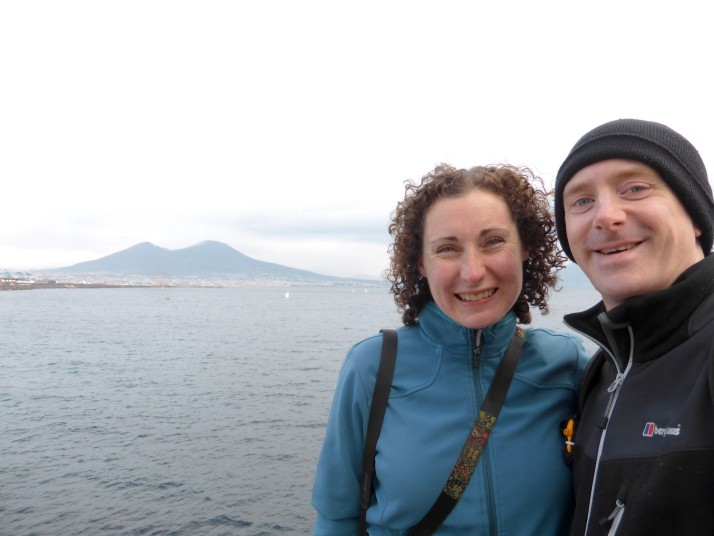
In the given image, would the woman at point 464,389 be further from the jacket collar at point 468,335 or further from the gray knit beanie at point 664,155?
the gray knit beanie at point 664,155

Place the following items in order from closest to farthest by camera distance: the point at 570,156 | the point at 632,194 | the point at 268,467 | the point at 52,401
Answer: the point at 632,194, the point at 570,156, the point at 268,467, the point at 52,401

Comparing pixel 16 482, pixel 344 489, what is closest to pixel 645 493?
pixel 344 489

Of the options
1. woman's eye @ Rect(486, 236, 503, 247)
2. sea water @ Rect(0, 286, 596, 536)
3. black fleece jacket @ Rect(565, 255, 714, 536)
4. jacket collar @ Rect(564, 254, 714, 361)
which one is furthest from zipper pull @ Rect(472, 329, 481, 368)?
sea water @ Rect(0, 286, 596, 536)

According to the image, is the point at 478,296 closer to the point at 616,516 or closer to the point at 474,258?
the point at 474,258

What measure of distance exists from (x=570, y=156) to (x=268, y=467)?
16186 mm

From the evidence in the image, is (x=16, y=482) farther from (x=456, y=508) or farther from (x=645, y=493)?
(x=645, y=493)

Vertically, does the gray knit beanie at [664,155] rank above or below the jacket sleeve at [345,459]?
above

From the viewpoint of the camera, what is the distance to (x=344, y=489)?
2789 mm

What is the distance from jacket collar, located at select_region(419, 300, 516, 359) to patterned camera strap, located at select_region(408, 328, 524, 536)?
0.65 feet

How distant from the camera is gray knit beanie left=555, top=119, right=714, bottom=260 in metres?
1.98

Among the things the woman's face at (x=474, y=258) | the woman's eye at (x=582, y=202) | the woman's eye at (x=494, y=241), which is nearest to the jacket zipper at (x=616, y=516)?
the woman's face at (x=474, y=258)

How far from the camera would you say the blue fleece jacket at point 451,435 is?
2.48m

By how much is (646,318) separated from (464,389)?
1.00 m

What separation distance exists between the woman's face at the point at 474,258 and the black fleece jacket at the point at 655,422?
1.91 feet
